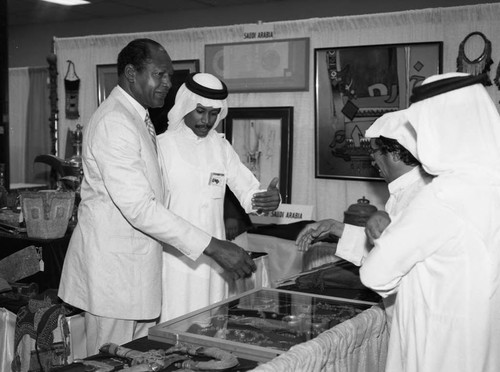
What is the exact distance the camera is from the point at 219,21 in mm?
8984

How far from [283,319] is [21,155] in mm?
8069

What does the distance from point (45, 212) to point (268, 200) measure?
127 centimetres

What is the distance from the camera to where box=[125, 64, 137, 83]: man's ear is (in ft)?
9.63

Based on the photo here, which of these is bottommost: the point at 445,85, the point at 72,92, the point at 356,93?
the point at 445,85

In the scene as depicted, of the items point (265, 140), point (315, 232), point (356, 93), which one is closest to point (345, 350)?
point (315, 232)

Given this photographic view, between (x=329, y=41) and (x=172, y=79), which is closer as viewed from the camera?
(x=329, y=41)

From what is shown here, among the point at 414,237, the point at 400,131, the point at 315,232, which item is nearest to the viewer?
the point at 414,237

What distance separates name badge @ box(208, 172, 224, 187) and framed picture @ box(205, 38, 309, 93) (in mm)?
1614

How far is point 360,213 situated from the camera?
14.4 ft

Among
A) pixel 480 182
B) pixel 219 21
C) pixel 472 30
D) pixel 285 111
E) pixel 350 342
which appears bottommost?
pixel 350 342

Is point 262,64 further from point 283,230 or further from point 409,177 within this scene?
point 409,177

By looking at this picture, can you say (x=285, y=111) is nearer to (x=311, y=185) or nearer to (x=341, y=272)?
(x=311, y=185)

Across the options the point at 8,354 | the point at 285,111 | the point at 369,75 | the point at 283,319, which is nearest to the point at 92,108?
the point at 285,111

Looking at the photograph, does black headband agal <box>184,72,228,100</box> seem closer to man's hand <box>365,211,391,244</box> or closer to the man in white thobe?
man's hand <box>365,211,391,244</box>
